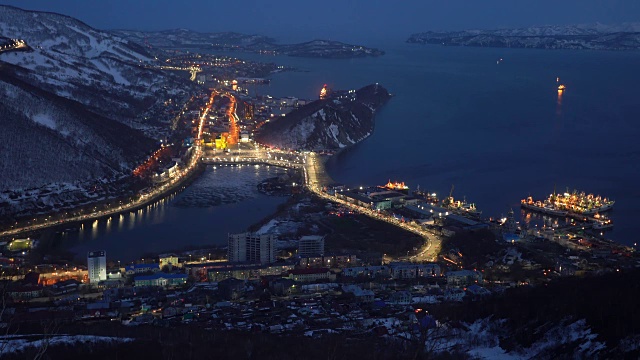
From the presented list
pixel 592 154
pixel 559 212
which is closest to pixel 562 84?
pixel 592 154

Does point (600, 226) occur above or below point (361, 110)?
below

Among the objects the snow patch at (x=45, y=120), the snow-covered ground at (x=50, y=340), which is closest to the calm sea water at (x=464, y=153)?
the snow patch at (x=45, y=120)

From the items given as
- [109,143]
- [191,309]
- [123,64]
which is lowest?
[191,309]

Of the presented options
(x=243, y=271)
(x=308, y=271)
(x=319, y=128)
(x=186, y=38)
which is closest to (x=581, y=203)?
(x=308, y=271)

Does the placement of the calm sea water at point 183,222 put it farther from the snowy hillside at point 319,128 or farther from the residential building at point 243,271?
the snowy hillside at point 319,128

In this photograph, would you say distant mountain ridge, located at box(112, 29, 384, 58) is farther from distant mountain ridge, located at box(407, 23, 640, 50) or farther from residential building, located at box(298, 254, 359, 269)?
residential building, located at box(298, 254, 359, 269)

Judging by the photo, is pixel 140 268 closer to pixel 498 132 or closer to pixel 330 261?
pixel 330 261

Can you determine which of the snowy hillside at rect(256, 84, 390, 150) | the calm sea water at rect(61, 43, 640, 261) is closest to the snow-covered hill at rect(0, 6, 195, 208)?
the calm sea water at rect(61, 43, 640, 261)

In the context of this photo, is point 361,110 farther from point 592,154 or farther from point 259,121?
point 592,154
